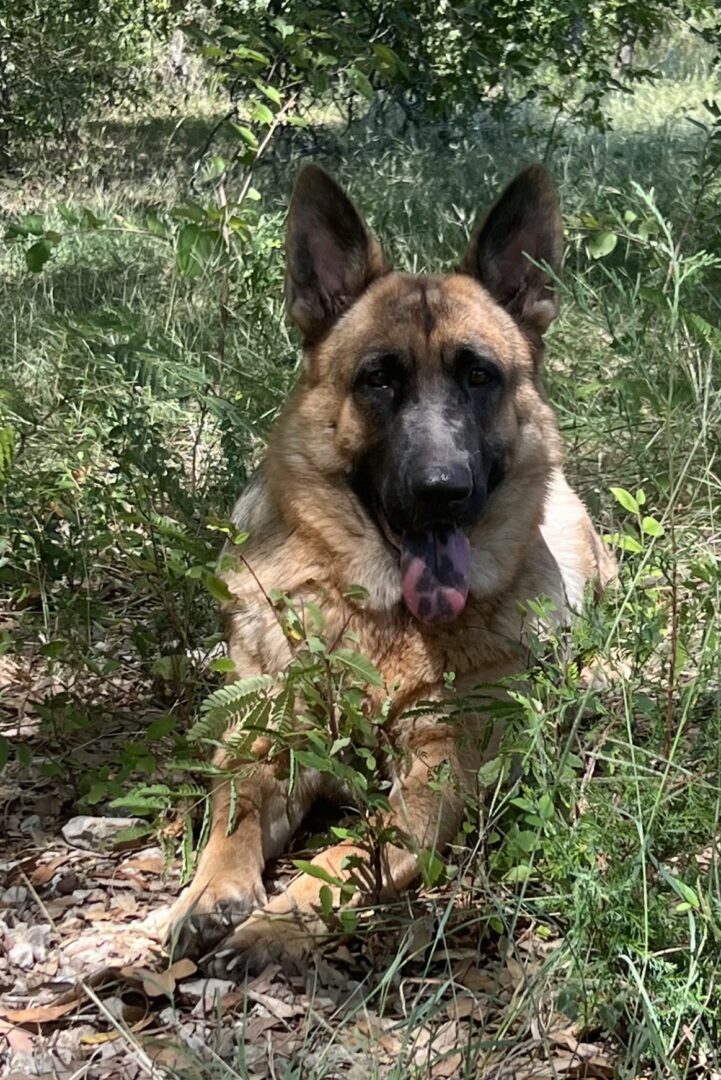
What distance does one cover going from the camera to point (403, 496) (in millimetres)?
2756

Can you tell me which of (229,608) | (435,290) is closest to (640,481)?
(435,290)

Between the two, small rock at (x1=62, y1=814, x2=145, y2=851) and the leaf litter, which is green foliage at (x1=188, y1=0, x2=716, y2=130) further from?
the leaf litter

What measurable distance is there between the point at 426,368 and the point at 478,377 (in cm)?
16

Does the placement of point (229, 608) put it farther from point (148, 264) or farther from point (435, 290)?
point (148, 264)

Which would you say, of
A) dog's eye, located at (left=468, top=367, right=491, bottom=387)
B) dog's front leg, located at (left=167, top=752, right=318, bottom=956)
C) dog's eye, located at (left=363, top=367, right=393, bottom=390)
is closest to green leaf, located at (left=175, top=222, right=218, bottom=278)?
dog's eye, located at (left=363, top=367, right=393, bottom=390)

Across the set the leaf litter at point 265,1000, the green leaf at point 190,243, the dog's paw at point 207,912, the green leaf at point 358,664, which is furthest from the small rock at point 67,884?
the green leaf at point 190,243

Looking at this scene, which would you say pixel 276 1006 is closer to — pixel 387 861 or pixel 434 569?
pixel 387 861

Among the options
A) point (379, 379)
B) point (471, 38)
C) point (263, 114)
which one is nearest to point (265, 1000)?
point (379, 379)

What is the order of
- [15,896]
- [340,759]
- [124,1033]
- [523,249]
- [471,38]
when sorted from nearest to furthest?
[124,1033] → [15,896] → [340,759] → [523,249] → [471,38]

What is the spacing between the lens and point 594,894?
1.96 m

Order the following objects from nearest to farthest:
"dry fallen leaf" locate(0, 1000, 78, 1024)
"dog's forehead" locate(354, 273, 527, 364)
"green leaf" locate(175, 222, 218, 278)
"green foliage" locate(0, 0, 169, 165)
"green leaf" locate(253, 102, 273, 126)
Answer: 1. "dry fallen leaf" locate(0, 1000, 78, 1024)
2. "dog's forehead" locate(354, 273, 527, 364)
3. "green leaf" locate(175, 222, 218, 278)
4. "green leaf" locate(253, 102, 273, 126)
5. "green foliage" locate(0, 0, 169, 165)

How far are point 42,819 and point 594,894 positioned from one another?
1530mm

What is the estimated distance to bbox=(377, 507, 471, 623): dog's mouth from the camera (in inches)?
111

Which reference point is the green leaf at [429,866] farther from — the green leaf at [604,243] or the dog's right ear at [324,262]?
the green leaf at [604,243]
